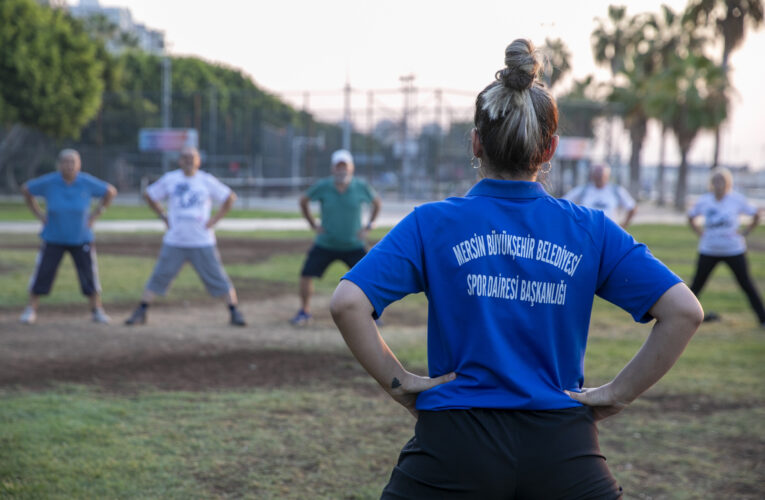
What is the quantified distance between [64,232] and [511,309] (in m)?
8.90

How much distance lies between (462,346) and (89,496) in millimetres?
3124

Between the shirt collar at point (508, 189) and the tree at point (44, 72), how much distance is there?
3461cm

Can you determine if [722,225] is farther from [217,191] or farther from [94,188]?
[94,188]

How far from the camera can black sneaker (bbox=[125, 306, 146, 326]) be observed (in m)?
9.96

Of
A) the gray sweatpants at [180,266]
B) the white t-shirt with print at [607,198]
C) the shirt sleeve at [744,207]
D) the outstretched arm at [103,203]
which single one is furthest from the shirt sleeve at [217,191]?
the shirt sleeve at [744,207]

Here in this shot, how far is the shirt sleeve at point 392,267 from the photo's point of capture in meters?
2.22

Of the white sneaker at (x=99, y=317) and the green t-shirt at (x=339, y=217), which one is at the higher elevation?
the green t-shirt at (x=339, y=217)

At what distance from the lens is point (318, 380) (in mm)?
7516

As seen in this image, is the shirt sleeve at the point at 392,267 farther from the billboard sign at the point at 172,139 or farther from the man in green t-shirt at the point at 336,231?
the billboard sign at the point at 172,139

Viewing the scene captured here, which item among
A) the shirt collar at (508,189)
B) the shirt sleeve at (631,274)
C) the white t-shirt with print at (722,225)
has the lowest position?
the white t-shirt with print at (722,225)

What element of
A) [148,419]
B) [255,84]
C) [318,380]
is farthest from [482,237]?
[255,84]

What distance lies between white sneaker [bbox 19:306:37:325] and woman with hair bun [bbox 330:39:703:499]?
8.70 metres

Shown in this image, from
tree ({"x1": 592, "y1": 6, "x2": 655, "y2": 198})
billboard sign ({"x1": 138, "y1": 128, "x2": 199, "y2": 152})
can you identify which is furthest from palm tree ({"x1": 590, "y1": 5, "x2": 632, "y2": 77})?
billboard sign ({"x1": 138, "y1": 128, "x2": 199, "y2": 152})

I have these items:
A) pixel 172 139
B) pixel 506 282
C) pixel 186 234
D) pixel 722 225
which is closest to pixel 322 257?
pixel 186 234
